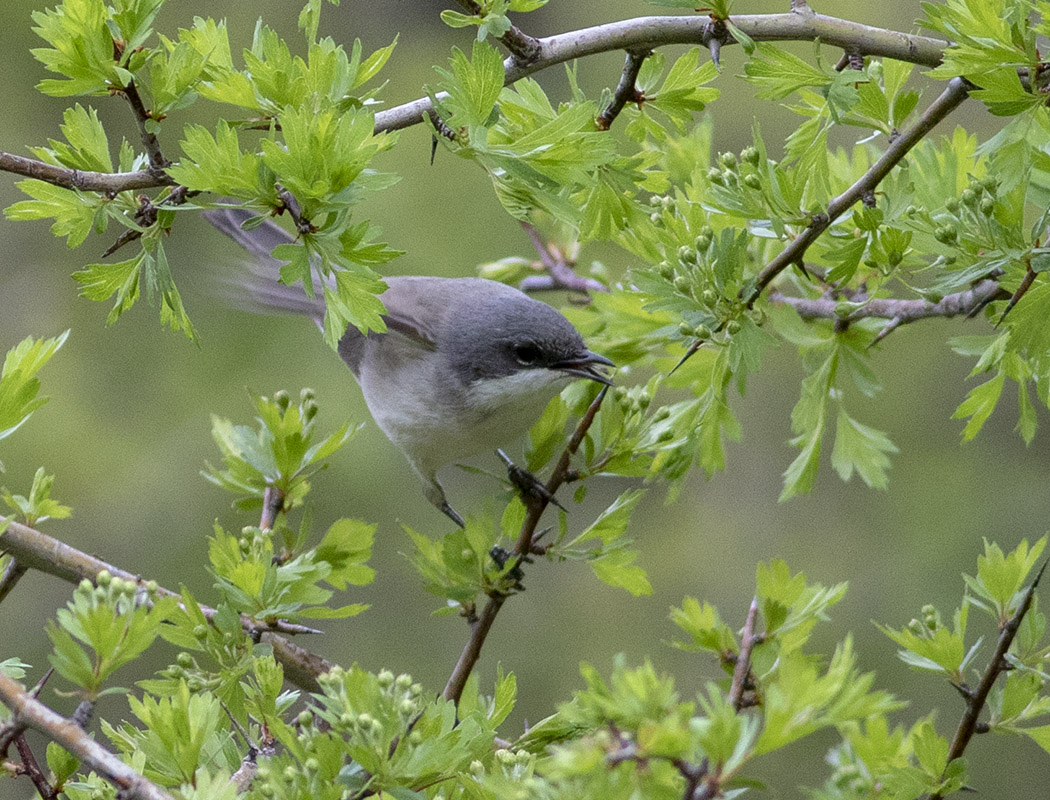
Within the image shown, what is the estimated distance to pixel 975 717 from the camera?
1.37 m

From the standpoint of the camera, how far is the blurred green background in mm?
5500

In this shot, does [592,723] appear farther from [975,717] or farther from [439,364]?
[439,364]

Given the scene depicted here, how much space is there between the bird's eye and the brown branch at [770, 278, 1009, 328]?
0.74 m

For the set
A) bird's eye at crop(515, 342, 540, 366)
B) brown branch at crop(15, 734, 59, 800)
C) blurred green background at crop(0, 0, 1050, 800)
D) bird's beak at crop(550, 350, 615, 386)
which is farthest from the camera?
blurred green background at crop(0, 0, 1050, 800)

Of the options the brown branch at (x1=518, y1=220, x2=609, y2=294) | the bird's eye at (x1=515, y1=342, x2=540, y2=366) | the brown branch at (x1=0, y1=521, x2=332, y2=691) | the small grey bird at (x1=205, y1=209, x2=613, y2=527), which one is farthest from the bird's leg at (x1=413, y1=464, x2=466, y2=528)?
the brown branch at (x1=0, y1=521, x2=332, y2=691)

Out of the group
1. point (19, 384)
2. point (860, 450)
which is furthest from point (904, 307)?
point (19, 384)

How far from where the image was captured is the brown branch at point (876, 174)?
4.91 feet

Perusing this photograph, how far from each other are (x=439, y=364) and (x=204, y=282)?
0.62 meters

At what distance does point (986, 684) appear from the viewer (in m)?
1.37

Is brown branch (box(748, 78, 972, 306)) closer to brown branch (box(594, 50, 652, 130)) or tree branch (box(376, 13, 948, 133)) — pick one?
tree branch (box(376, 13, 948, 133))

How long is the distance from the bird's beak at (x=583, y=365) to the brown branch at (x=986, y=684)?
87 centimetres

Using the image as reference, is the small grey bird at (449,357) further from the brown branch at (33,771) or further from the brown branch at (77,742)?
the brown branch at (77,742)

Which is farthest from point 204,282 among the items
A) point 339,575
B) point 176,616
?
point 176,616

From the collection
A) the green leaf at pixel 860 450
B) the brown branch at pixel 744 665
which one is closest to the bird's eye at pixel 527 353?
the green leaf at pixel 860 450
